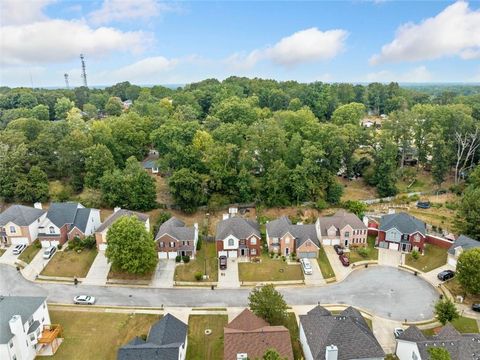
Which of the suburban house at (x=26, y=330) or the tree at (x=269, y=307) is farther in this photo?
the tree at (x=269, y=307)

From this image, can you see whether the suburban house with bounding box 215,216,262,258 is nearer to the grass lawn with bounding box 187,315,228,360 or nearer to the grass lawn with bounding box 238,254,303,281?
the grass lawn with bounding box 238,254,303,281

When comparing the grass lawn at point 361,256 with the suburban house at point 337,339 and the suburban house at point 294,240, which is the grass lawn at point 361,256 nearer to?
the suburban house at point 294,240

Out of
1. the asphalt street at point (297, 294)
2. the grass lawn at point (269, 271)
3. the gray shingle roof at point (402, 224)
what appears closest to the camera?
the asphalt street at point (297, 294)

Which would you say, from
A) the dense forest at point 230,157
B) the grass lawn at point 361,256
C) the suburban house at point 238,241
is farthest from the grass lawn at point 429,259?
the suburban house at point 238,241

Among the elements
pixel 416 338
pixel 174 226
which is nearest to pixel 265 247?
pixel 174 226

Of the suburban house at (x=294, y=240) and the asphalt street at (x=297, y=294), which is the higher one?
the suburban house at (x=294, y=240)

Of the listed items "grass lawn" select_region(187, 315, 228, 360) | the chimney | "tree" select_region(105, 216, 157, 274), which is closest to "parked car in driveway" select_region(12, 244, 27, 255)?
"tree" select_region(105, 216, 157, 274)
